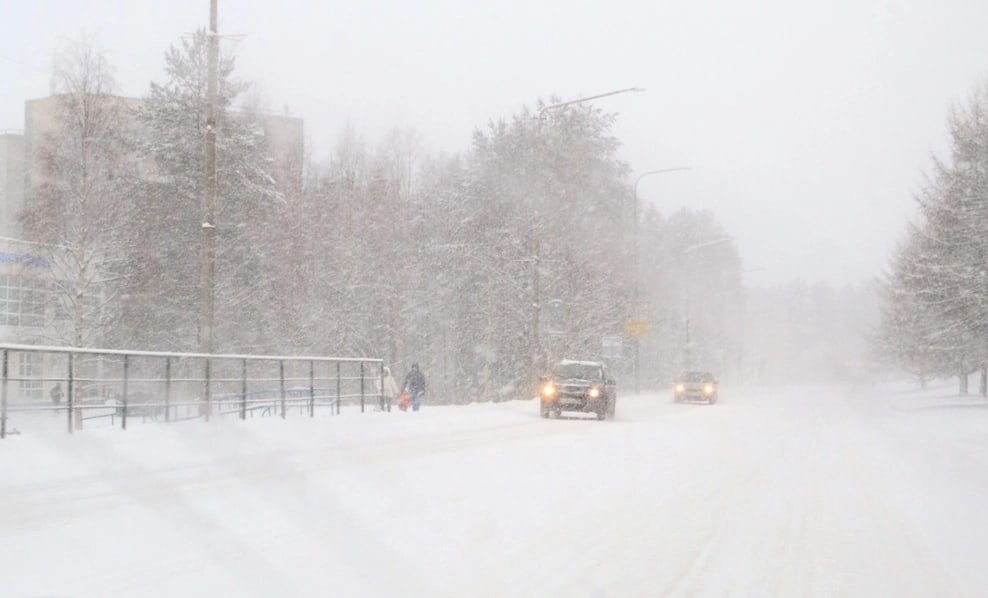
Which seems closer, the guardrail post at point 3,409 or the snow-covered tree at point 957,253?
the guardrail post at point 3,409

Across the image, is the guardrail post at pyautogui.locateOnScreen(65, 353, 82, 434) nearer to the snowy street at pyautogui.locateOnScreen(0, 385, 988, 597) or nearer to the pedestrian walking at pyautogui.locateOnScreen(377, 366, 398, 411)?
the snowy street at pyautogui.locateOnScreen(0, 385, 988, 597)

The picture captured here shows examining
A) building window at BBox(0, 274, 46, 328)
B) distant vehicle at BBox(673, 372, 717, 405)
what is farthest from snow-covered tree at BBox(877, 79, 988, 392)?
building window at BBox(0, 274, 46, 328)

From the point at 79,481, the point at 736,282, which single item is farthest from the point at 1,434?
the point at 736,282

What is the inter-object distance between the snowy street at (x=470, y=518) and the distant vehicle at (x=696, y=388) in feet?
94.6

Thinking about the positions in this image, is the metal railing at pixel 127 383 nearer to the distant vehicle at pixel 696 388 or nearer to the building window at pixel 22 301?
the building window at pixel 22 301

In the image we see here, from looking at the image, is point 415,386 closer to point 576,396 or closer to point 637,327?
point 576,396

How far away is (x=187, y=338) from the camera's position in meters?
41.0

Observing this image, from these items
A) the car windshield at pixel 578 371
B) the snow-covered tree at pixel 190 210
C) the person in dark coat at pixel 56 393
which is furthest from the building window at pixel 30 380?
the snow-covered tree at pixel 190 210

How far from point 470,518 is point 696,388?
39.0 m

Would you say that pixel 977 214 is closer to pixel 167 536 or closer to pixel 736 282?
pixel 167 536

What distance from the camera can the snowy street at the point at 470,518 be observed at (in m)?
6.86

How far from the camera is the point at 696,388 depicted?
47156mm

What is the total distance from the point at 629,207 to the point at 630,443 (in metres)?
44.3

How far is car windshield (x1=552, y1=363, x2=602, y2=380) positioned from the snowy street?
1168cm
